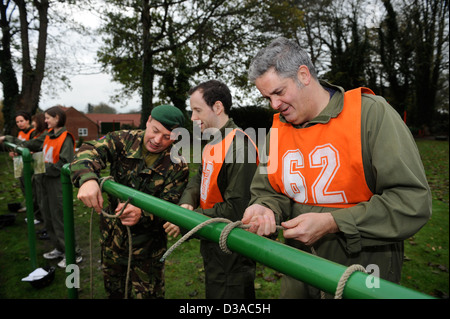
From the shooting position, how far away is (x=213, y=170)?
7.59ft

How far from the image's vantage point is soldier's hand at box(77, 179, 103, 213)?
1.88 m

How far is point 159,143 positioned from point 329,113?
1.44 metres

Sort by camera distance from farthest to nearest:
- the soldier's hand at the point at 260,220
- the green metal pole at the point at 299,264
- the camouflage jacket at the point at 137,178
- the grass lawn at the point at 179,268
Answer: the grass lawn at the point at 179,268 → the camouflage jacket at the point at 137,178 → the soldier's hand at the point at 260,220 → the green metal pole at the point at 299,264

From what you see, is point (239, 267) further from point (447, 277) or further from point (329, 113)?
point (447, 277)

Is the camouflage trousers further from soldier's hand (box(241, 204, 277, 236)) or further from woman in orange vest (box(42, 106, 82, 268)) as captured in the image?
woman in orange vest (box(42, 106, 82, 268))

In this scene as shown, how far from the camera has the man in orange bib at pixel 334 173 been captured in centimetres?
128

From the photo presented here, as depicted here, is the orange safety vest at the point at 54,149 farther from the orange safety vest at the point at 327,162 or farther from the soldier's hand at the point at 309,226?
the soldier's hand at the point at 309,226

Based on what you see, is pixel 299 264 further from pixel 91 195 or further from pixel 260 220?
pixel 91 195

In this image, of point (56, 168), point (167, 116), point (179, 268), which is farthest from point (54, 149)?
point (167, 116)

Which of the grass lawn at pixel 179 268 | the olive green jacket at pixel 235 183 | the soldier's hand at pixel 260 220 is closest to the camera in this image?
the soldier's hand at pixel 260 220

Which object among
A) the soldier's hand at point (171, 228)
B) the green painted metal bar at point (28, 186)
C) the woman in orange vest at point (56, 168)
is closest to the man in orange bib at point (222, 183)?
the soldier's hand at point (171, 228)

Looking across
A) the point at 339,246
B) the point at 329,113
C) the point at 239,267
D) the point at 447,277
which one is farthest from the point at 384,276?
the point at 447,277

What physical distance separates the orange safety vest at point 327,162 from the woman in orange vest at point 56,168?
3.87m

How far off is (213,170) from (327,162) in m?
1.00
